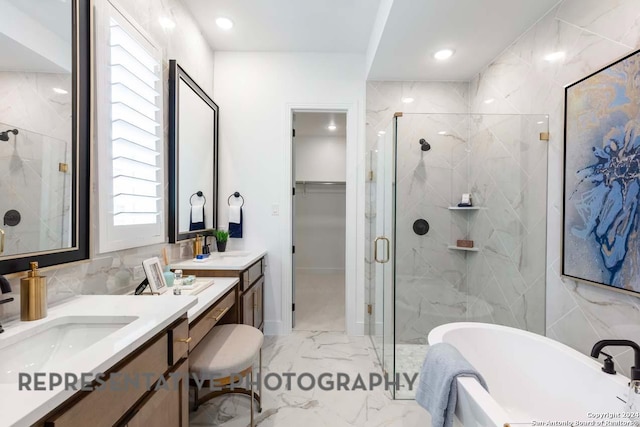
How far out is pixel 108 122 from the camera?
1.42 meters

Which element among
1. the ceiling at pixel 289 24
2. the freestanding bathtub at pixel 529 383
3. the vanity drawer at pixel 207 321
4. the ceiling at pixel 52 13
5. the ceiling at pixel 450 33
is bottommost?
the freestanding bathtub at pixel 529 383

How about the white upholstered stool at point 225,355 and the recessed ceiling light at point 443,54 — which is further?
the recessed ceiling light at point 443,54

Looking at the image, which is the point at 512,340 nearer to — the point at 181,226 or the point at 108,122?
the point at 181,226

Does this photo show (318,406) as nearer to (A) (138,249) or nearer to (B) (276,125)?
(A) (138,249)

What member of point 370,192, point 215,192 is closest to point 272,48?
point 215,192

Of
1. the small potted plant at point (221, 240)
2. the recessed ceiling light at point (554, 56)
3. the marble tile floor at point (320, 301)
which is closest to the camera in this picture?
the recessed ceiling light at point (554, 56)

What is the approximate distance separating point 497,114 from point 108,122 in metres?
2.60

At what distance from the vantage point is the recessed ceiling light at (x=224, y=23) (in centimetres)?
241

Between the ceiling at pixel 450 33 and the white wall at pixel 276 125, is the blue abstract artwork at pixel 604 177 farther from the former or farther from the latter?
the white wall at pixel 276 125

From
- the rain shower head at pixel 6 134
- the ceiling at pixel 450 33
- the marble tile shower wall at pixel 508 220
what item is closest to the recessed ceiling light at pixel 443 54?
the ceiling at pixel 450 33

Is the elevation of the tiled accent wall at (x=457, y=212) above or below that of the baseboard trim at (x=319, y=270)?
above

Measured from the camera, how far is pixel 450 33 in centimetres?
203

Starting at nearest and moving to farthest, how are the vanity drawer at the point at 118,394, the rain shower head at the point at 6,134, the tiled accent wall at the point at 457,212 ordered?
1. the vanity drawer at the point at 118,394
2. the rain shower head at the point at 6,134
3. the tiled accent wall at the point at 457,212

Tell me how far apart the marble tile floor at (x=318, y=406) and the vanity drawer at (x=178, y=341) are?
0.88 m
